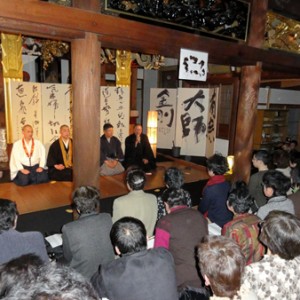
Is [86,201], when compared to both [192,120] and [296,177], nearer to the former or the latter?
[296,177]

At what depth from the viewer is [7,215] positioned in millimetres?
2604

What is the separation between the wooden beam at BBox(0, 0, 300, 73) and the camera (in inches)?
118

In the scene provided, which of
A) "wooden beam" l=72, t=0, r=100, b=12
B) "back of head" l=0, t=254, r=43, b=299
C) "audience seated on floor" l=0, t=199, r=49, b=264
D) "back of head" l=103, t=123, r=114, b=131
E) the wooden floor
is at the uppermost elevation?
"wooden beam" l=72, t=0, r=100, b=12

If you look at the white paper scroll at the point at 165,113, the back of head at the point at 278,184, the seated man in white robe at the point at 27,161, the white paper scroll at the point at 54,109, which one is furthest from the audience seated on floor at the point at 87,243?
the white paper scroll at the point at 165,113

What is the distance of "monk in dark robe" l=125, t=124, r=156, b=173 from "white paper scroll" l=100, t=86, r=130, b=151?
53 cm

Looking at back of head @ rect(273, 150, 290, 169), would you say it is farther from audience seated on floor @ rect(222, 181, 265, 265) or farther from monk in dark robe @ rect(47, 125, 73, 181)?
monk in dark robe @ rect(47, 125, 73, 181)

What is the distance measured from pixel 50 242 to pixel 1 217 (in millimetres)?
1065

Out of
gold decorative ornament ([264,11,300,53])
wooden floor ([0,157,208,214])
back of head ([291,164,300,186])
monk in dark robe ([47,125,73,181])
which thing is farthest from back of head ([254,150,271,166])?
monk in dark robe ([47,125,73,181])

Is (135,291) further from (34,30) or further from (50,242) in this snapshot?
(34,30)

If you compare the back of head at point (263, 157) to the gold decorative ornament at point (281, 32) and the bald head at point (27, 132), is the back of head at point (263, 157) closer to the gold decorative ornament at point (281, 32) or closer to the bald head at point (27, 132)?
the gold decorative ornament at point (281, 32)

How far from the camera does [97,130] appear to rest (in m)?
3.78

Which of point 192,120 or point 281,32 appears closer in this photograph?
point 281,32

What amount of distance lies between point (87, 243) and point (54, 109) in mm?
6184

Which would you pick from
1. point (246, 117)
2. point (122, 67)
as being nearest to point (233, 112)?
point (122, 67)
